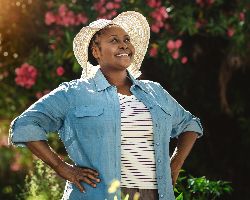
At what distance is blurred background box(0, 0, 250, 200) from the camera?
773cm

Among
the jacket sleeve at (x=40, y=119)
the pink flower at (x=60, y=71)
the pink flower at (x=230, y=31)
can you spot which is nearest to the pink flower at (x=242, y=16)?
the pink flower at (x=230, y=31)

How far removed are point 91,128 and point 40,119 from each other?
27 centimetres

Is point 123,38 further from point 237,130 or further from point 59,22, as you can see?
point 237,130

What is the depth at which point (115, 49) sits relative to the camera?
418 centimetres

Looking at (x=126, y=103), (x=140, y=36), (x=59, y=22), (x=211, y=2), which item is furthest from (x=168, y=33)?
(x=126, y=103)

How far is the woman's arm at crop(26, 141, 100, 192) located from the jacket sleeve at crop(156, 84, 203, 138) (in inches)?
29.4

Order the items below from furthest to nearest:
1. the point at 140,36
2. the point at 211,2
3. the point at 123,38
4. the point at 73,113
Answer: the point at 211,2 < the point at 140,36 < the point at 123,38 < the point at 73,113

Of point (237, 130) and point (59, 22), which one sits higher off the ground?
point (59, 22)

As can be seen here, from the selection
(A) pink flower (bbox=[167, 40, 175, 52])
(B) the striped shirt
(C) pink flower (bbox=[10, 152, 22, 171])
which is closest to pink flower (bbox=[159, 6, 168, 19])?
(A) pink flower (bbox=[167, 40, 175, 52])

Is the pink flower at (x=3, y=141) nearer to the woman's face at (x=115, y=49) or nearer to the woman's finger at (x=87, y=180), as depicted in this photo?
the woman's face at (x=115, y=49)

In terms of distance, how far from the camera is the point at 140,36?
4.61 m

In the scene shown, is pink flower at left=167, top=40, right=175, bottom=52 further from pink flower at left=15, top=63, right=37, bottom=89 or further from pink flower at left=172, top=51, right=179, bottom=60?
pink flower at left=15, top=63, right=37, bottom=89

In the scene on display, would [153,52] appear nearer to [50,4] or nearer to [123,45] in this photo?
[50,4]

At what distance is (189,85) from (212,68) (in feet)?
1.11
